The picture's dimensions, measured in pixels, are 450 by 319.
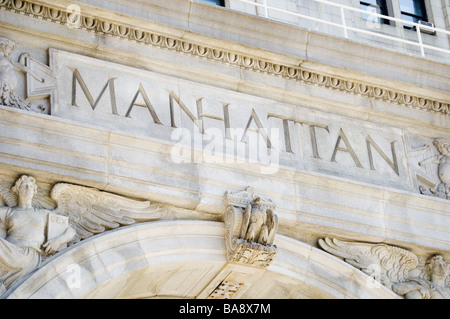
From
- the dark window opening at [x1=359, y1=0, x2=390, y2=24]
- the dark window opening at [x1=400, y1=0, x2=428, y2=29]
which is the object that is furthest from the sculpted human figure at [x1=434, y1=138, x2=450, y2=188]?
the dark window opening at [x1=400, y1=0, x2=428, y2=29]

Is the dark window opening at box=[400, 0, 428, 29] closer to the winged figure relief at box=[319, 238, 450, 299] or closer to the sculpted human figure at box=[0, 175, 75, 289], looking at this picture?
the winged figure relief at box=[319, 238, 450, 299]

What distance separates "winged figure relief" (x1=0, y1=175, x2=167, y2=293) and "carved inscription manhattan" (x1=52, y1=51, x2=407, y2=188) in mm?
922

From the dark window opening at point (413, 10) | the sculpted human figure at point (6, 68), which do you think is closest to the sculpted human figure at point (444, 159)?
the dark window opening at point (413, 10)

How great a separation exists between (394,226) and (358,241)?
0.53 metres

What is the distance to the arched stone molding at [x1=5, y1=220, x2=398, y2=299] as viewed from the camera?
35.9ft

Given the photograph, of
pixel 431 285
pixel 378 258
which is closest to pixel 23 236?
pixel 378 258

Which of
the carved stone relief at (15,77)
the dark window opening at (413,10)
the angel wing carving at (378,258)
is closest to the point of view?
the carved stone relief at (15,77)

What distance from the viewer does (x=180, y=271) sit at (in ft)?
39.2

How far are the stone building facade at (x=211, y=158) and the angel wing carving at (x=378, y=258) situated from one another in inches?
0.8

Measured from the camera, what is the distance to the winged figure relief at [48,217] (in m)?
10.7

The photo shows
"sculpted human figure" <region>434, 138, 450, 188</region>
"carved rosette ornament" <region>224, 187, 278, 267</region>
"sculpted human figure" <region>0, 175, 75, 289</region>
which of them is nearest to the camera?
"sculpted human figure" <region>0, 175, 75, 289</region>

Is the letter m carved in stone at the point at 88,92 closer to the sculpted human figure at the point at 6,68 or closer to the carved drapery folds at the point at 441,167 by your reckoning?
the sculpted human figure at the point at 6,68

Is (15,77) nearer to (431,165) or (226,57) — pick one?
(226,57)

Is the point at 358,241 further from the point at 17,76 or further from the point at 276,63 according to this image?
the point at 17,76
